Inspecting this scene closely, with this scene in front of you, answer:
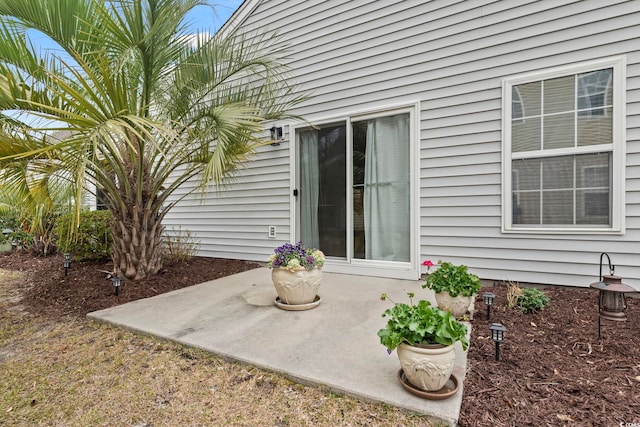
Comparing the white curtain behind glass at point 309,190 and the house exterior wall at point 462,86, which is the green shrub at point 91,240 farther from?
the white curtain behind glass at point 309,190

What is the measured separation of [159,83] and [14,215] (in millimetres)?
5837

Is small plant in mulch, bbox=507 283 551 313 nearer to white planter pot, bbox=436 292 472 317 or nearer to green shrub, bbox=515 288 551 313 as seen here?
green shrub, bbox=515 288 551 313

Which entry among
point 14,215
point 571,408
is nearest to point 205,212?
point 14,215

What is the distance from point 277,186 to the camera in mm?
4906

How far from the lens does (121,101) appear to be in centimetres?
279

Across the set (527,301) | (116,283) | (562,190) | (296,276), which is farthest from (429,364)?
(116,283)

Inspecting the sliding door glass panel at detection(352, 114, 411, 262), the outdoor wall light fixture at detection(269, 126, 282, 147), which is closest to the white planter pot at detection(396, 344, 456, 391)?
the sliding door glass panel at detection(352, 114, 411, 262)

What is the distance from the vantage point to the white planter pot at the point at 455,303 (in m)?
2.59

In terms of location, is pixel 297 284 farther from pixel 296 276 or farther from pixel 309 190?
pixel 309 190

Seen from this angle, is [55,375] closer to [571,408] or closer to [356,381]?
[356,381]

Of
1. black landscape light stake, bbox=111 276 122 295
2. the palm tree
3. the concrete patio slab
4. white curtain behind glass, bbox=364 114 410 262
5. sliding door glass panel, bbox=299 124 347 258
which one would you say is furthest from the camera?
sliding door glass panel, bbox=299 124 347 258

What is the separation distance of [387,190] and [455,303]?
1.82 meters

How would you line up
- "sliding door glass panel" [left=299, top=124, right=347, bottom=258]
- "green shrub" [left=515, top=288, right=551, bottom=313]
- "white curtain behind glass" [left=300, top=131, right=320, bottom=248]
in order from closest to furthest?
"green shrub" [left=515, top=288, right=551, bottom=313]
"sliding door glass panel" [left=299, top=124, right=347, bottom=258]
"white curtain behind glass" [left=300, top=131, right=320, bottom=248]

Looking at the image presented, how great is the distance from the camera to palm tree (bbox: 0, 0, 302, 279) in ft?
8.29
